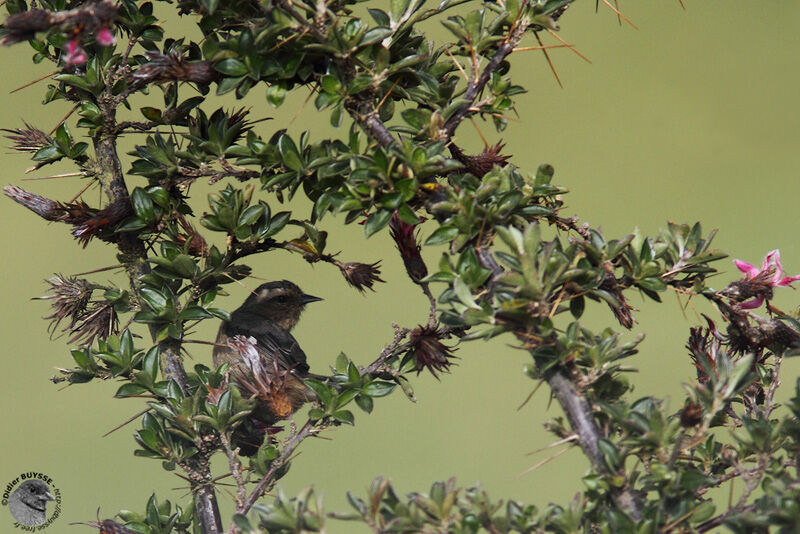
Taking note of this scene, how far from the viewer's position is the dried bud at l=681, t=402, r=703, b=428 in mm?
889

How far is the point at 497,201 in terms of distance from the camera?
0.94m

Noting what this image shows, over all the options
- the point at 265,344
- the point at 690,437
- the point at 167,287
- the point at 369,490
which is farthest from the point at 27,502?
the point at 690,437

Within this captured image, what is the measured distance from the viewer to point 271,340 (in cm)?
188

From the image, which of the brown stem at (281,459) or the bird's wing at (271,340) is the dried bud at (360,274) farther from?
the bird's wing at (271,340)

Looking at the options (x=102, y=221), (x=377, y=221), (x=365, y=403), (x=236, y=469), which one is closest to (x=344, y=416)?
(x=365, y=403)

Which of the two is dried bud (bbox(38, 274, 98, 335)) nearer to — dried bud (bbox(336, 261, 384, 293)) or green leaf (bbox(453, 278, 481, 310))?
dried bud (bbox(336, 261, 384, 293))

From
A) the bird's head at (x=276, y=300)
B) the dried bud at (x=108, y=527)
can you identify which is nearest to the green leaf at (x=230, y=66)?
the dried bud at (x=108, y=527)

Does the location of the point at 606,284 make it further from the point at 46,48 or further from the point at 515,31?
the point at 46,48

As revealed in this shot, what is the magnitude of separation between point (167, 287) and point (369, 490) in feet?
1.45

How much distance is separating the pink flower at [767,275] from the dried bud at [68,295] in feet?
2.81

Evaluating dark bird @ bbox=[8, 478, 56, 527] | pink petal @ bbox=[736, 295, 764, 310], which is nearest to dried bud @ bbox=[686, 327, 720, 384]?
pink petal @ bbox=[736, 295, 764, 310]

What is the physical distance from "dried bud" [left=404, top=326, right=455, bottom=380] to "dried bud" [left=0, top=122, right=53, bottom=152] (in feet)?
1.88

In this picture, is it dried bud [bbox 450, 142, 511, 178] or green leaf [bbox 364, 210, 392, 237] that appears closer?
green leaf [bbox 364, 210, 392, 237]

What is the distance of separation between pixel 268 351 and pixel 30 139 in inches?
28.9
